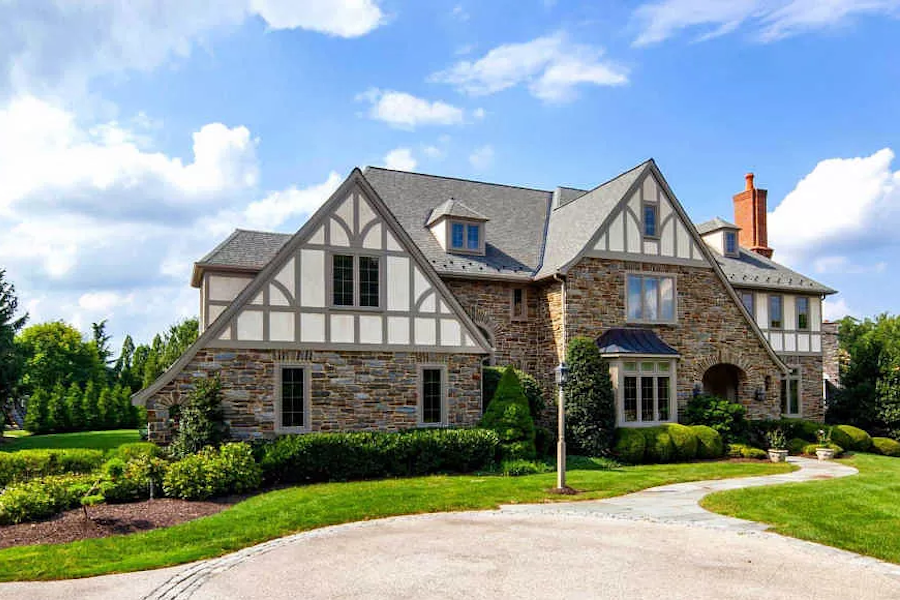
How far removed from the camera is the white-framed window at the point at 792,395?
30.0 m

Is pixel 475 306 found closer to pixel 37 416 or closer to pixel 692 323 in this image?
pixel 692 323

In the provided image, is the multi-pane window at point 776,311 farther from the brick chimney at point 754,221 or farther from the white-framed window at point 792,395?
the brick chimney at point 754,221

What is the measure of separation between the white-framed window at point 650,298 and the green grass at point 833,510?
825cm

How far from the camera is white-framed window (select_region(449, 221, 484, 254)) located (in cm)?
2388

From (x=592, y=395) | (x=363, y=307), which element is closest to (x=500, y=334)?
(x=592, y=395)

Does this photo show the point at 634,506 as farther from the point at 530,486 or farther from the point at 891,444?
the point at 891,444

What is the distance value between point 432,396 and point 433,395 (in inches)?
1.6

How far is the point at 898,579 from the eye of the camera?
8.52 m

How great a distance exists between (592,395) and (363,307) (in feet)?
24.9

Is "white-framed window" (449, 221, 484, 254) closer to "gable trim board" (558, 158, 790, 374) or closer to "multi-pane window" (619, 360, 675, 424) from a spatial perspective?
"gable trim board" (558, 158, 790, 374)

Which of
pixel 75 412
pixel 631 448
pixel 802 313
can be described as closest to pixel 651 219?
pixel 631 448

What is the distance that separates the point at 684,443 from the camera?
852 inches

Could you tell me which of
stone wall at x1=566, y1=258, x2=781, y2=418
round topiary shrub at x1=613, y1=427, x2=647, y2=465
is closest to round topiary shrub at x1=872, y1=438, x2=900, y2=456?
stone wall at x1=566, y1=258, x2=781, y2=418

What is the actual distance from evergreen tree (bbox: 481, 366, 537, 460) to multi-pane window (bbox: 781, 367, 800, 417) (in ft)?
52.4
